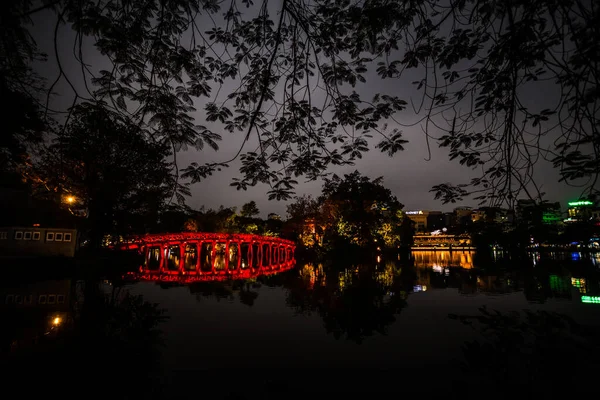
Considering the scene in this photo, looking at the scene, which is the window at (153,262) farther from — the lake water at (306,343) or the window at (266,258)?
the lake water at (306,343)

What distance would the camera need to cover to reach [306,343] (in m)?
5.36

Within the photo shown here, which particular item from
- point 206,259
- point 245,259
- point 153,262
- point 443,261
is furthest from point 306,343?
point 245,259

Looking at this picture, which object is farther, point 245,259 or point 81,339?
point 245,259

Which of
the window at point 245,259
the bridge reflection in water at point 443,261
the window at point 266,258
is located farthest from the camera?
the window at point 266,258

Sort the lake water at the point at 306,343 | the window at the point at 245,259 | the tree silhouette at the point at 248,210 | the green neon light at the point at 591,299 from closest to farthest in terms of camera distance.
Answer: the lake water at the point at 306,343, the green neon light at the point at 591,299, the window at the point at 245,259, the tree silhouette at the point at 248,210

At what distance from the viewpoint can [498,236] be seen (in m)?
5.42

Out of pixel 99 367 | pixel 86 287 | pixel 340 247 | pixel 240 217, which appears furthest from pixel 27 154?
pixel 240 217

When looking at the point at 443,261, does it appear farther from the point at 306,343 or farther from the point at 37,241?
the point at 37,241

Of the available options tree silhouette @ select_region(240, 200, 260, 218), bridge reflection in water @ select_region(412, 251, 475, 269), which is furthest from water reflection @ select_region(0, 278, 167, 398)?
tree silhouette @ select_region(240, 200, 260, 218)

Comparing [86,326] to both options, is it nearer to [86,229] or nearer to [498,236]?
[498,236]

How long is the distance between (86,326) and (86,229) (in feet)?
46.7

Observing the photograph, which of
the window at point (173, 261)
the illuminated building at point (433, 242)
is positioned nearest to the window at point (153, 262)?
the window at point (173, 261)

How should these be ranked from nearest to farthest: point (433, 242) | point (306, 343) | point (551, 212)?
point (551, 212) < point (306, 343) < point (433, 242)

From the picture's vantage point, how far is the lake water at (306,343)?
3729 mm
